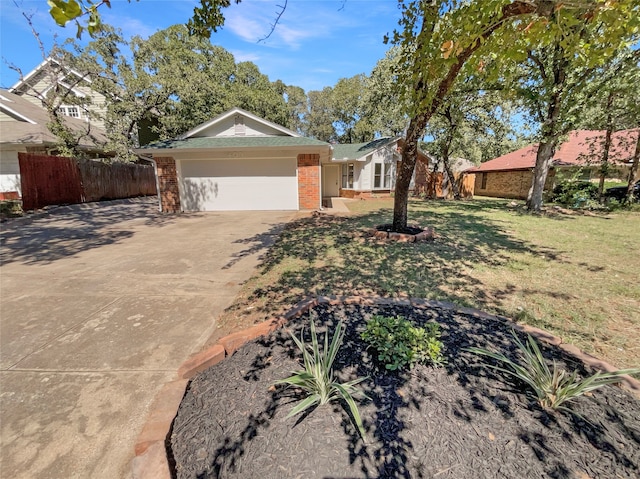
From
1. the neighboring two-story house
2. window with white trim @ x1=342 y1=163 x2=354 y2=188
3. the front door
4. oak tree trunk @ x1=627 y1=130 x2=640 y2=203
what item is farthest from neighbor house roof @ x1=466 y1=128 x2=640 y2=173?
Answer: the neighboring two-story house

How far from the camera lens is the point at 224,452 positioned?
5.13 feet

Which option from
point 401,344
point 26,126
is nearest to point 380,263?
point 401,344

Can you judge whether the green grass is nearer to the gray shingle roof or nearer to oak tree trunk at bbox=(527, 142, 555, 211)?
oak tree trunk at bbox=(527, 142, 555, 211)

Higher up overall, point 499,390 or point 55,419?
point 499,390

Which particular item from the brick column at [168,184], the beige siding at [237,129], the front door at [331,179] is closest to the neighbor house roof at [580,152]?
the front door at [331,179]

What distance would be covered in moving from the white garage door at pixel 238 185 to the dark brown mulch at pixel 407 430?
1023 cm

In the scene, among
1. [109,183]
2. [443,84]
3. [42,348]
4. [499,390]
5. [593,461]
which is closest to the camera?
[593,461]

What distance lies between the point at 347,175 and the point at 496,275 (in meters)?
16.2

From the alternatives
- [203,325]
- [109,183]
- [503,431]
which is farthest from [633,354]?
[109,183]

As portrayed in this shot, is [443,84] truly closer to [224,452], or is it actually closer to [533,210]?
[224,452]

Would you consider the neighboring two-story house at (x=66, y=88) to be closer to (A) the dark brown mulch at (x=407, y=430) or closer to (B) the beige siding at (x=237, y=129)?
(B) the beige siding at (x=237, y=129)

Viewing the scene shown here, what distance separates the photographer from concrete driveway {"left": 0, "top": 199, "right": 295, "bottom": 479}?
1736 millimetres

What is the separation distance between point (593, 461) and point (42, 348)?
4126 mm

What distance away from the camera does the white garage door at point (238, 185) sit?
459 inches
